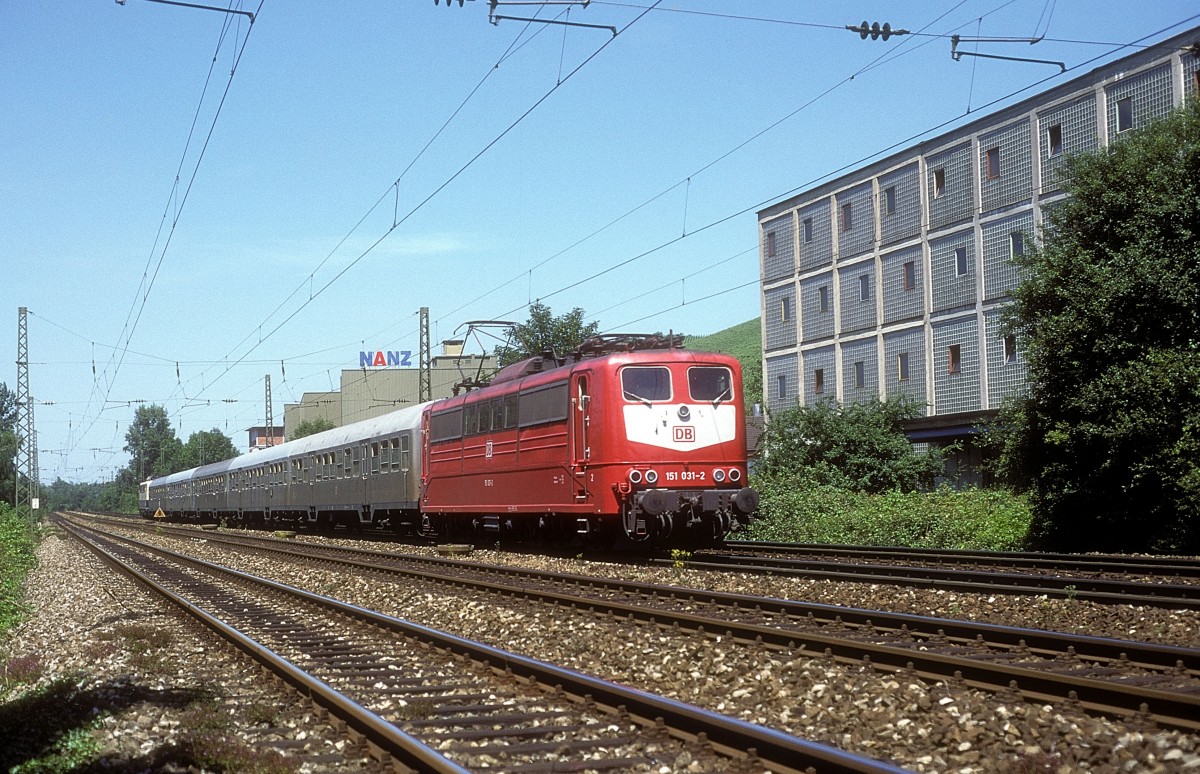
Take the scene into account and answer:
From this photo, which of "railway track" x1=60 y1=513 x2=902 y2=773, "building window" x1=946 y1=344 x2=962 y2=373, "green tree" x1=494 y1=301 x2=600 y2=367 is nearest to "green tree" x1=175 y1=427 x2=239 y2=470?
"green tree" x1=494 y1=301 x2=600 y2=367

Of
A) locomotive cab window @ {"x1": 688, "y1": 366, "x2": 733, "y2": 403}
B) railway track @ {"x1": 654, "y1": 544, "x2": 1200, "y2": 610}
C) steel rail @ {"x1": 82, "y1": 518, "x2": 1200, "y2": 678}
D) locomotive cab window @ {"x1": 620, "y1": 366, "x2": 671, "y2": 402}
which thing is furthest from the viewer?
locomotive cab window @ {"x1": 688, "y1": 366, "x2": 733, "y2": 403}

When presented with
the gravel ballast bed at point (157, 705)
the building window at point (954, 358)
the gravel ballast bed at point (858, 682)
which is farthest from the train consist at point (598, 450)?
the building window at point (954, 358)

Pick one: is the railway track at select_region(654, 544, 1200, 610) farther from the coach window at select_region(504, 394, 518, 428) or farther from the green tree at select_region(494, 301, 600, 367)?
the green tree at select_region(494, 301, 600, 367)

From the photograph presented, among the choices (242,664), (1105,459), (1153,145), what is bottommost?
(242,664)

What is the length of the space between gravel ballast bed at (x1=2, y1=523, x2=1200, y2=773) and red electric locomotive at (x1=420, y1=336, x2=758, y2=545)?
3105 mm

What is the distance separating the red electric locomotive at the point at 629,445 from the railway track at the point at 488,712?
260 inches

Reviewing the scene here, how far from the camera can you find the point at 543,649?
34.2 feet

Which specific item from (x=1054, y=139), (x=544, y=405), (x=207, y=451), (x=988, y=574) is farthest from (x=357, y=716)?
(x=207, y=451)

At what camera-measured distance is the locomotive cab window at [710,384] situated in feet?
63.6

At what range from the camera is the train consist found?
60.6ft

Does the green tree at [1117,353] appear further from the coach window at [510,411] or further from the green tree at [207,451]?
the green tree at [207,451]

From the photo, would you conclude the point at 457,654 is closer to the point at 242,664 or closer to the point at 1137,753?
the point at 242,664

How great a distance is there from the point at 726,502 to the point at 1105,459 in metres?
6.78

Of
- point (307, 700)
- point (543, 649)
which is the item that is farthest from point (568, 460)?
point (307, 700)
